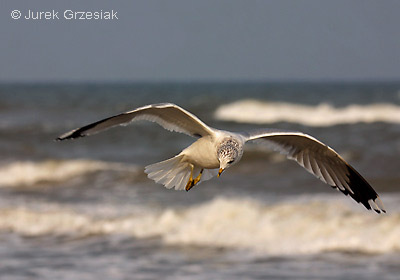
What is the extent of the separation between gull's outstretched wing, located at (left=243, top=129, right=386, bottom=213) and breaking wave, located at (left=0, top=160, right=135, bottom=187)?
7.52 metres

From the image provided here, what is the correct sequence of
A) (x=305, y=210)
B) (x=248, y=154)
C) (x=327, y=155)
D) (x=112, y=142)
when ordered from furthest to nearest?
(x=112, y=142) < (x=248, y=154) < (x=305, y=210) < (x=327, y=155)

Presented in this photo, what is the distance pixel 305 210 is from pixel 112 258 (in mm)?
2608

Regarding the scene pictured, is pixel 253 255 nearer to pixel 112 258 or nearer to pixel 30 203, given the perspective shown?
pixel 112 258

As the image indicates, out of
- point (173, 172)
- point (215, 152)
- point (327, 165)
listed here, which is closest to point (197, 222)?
point (327, 165)

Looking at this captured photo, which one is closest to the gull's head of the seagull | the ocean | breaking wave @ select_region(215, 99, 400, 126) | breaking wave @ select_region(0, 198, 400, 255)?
the seagull

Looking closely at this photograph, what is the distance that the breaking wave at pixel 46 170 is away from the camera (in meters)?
12.3

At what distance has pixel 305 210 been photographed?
8.80 metres

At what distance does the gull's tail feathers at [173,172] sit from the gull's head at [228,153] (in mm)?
676

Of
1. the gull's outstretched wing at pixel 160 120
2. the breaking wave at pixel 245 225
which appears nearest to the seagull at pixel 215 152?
the gull's outstretched wing at pixel 160 120

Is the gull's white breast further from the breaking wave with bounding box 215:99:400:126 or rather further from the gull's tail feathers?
the breaking wave with bounding box 215:99:400:126

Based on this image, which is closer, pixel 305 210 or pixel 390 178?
pixel 305 210

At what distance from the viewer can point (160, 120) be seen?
466 centimetres

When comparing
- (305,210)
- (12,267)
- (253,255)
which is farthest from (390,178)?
(12,267)

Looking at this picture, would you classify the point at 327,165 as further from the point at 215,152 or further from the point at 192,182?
the point at 215,152
